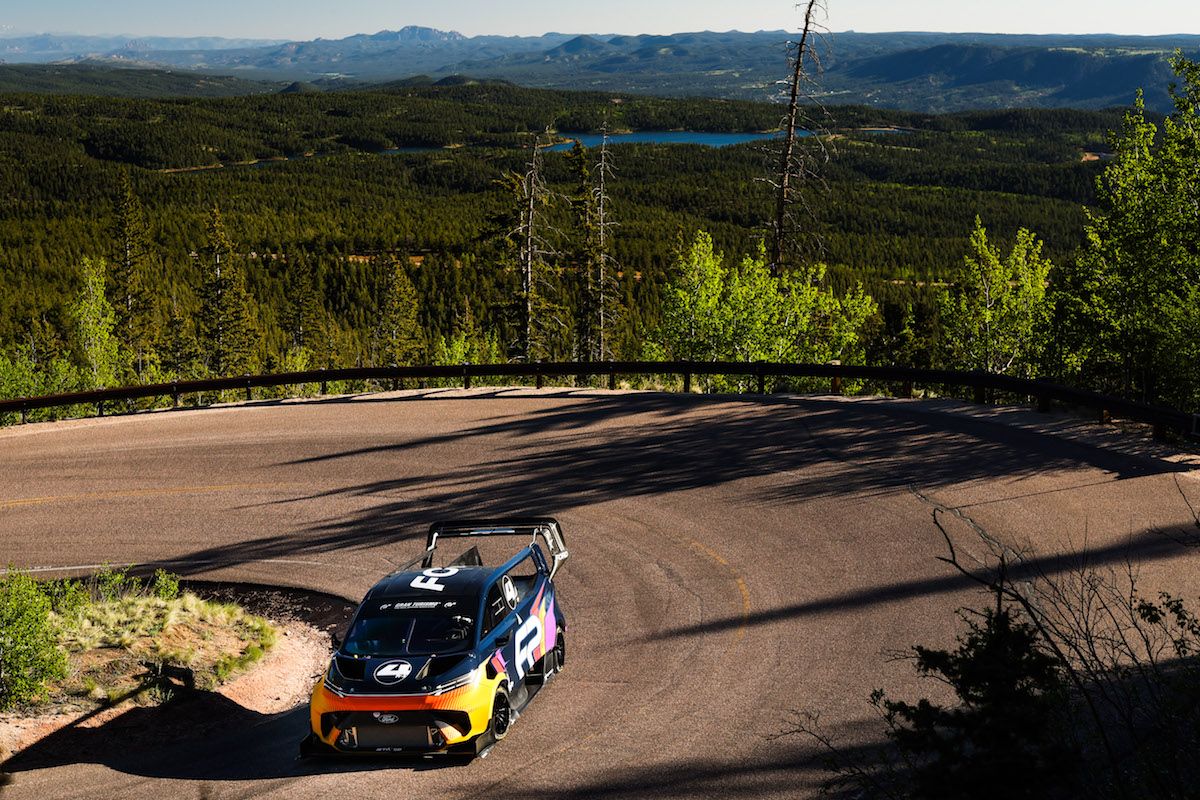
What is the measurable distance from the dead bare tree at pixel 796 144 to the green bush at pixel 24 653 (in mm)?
25265

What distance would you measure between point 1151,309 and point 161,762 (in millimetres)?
23771

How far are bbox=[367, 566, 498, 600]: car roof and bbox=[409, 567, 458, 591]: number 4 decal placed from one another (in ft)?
0.11

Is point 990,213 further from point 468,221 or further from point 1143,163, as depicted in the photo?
point 1143,163

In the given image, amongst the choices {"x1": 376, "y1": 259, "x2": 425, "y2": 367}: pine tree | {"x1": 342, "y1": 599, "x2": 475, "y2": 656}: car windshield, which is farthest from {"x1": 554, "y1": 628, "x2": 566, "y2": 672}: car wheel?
{"x1": 376, "y1": 259, "x2": 425, "y2": 367}: pine tree

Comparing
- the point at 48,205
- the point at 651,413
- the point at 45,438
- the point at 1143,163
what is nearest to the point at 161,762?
the point at 651,413

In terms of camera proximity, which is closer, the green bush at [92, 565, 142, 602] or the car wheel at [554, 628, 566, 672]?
the car wheel at [554, 628, 566, 672]

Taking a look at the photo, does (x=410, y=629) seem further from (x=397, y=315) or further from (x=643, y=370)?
A: (x=397, y=315)

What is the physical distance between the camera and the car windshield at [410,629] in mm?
10211

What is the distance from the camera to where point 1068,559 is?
13.7 m

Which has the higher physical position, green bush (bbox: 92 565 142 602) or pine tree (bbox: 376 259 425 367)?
green bush (bbox: 92 565 142 602)

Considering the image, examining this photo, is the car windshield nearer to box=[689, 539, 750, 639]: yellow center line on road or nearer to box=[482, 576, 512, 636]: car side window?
box=[482, 576, 512, 636]: car side window

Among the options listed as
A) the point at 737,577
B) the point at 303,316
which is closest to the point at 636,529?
the point at 737,577

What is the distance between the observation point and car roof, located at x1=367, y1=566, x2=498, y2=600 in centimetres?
1091

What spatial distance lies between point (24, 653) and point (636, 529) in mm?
8988
